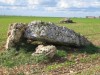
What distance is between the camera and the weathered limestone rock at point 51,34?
18641 mm

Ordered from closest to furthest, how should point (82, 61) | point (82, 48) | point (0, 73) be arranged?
point (0, 73) < point (82, 61) < point (82, 48)

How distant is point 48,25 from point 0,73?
594 centimetres

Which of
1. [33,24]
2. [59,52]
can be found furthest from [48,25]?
[59,52]

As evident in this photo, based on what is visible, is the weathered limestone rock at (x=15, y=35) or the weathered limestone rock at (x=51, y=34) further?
the weathered limestone rock at (x=51, y=34)

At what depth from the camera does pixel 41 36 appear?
18500 mm

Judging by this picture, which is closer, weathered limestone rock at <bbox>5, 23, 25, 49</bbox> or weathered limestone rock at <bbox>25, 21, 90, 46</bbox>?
weathered limestone rock at <bbox>5, 23, 25, 49</bbox>

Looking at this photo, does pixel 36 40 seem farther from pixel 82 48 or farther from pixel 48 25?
pixel 82 48

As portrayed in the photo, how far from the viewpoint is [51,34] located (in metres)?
18.9

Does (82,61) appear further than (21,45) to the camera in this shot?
No

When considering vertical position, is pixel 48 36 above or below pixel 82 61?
above

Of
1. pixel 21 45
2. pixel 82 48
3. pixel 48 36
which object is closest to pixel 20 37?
pixel 21 45

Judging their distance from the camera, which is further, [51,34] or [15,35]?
[51,34]

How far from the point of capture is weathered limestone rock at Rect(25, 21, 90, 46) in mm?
18641

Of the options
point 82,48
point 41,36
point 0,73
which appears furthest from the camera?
point 82,48
